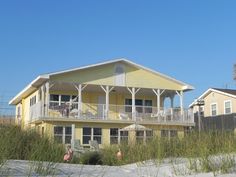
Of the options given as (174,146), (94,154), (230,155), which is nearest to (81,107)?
(94,154)

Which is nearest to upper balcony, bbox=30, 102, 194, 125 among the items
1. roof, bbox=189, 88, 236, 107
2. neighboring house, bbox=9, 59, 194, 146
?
neighboring house, bbox=9, 59, 194, 146

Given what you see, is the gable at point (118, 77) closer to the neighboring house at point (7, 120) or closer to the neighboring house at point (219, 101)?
the neighboring house at point (219, 101)

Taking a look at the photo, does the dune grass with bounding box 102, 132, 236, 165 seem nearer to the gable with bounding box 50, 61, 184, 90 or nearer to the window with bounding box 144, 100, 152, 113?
the gable with bounding box 50, 61, 184, 90

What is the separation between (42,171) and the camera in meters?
8.49

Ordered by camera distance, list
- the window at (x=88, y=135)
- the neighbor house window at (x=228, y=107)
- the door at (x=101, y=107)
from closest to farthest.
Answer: the window at (x=88, y=135)
the door at (x=101, y=107)
the neighbor house window at (x=228, y=107)

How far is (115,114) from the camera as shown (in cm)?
3362

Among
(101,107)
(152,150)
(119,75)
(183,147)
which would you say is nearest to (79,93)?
(101,107)

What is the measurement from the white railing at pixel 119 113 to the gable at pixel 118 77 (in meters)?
1.89

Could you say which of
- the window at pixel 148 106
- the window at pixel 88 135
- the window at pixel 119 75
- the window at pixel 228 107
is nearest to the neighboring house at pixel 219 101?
the window at pixel 228 107

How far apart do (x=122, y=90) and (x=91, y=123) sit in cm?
491

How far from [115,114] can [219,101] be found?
481 inches

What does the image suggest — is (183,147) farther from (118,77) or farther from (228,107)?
(228,107)

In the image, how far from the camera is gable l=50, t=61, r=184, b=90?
3225cm

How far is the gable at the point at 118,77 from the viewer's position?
32250mm
